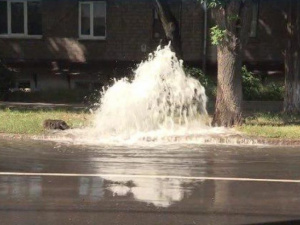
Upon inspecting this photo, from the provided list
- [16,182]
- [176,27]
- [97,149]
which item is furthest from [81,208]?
[176,27]

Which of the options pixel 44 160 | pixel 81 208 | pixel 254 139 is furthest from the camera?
pixel 254 139

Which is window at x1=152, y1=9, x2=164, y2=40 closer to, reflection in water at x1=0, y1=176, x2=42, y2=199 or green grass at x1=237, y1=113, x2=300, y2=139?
green grass at x1=237, y1=113, x2=300, y2=139

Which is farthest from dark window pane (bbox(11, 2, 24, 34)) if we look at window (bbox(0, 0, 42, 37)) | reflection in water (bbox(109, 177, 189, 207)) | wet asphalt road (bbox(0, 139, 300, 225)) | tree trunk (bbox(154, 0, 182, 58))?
reflection in water (bbox(109, 177, 189, 207))

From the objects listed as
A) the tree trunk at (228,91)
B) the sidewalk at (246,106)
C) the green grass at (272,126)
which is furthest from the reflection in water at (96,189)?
the sidewalk at (246,106)

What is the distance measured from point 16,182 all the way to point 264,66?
17.9m

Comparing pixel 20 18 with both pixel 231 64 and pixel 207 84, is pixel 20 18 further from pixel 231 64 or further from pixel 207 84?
pixel 231 64

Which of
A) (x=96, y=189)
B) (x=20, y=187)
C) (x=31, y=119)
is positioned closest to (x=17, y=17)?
(x=31, y=119)

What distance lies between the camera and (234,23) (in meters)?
13.5

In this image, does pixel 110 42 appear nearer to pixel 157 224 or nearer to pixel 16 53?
pixel 16 53

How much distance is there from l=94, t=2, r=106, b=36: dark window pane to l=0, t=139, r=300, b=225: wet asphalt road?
13.7 m

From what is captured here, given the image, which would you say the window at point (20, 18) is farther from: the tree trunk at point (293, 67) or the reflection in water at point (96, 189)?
the reflection in water at point (96, 189)

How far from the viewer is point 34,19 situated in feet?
81.8

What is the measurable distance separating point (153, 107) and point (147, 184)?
210 inches

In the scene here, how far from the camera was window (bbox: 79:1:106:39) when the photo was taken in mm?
24594
